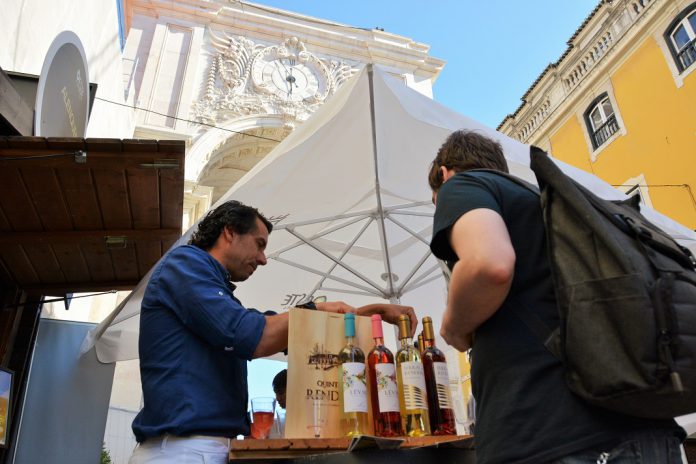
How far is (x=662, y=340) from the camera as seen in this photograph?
927mm

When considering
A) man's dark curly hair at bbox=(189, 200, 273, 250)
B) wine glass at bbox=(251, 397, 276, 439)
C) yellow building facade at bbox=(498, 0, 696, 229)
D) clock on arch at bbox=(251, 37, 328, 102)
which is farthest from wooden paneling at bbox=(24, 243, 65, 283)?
yellow building facade at bbox=(498, 0, 696, 229)

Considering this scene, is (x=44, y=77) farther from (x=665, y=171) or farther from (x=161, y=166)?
(x=665, y=171)

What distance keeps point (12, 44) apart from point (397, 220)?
3277 mm

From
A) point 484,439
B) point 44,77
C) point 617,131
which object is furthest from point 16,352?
point 617,131

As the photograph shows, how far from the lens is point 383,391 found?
1606 millimetres

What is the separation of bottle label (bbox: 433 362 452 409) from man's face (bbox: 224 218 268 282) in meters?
0.76

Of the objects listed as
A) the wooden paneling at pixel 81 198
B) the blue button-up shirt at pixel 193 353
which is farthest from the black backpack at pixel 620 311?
the wooden paneling at pixel 81 198

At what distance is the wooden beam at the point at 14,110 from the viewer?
2.54 metres

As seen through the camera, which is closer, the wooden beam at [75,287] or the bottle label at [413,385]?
the bottle label at [413,385]

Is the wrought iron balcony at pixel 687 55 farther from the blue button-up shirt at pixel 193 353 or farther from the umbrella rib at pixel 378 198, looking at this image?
the blue button-up shirt at pixel 193 353

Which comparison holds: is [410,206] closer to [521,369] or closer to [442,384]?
[442,384]

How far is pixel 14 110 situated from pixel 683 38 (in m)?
12.9

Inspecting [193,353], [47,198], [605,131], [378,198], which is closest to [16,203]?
[47,198]

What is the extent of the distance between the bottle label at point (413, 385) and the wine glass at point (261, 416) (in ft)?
1.70
